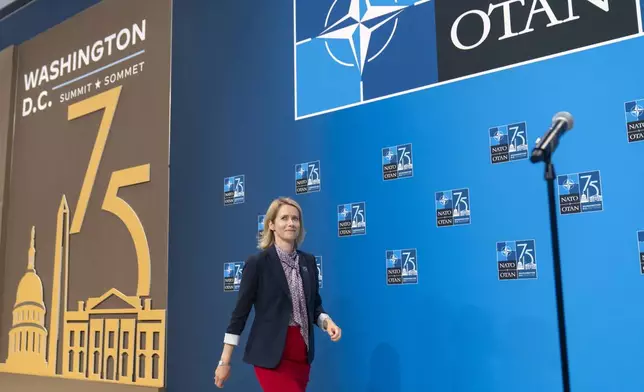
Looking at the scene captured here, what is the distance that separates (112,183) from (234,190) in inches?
51.1

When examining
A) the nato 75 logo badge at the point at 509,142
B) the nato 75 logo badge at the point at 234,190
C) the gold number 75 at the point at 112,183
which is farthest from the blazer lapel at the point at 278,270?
the gold number 75 at the point at 112,183

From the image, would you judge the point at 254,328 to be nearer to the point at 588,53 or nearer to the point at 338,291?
the point at 338,291

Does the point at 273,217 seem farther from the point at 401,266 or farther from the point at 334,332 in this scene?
the point at 401,266

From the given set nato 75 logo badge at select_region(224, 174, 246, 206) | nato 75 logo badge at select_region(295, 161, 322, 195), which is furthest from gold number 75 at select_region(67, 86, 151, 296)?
nato 75 logo badge at select_region(295, 161, 322, 195)

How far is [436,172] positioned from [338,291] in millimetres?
871

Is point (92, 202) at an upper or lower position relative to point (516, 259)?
upper

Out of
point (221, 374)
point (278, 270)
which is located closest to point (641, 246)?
point (278, 270)

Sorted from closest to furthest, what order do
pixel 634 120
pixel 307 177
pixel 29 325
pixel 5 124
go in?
pixel 634 120 < pixel 307 177 < pixel 29 325 < pixel 5 124

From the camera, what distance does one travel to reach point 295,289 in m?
2.67

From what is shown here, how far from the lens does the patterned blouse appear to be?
2.63 metres

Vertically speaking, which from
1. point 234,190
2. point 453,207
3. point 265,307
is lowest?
point 265,307

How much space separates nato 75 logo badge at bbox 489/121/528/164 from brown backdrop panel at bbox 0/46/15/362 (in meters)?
4.71

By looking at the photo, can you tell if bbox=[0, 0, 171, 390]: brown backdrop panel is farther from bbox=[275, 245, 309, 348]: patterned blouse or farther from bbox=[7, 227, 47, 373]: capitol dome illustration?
bbox=[275, 245, 309, 348]: patterned blouse

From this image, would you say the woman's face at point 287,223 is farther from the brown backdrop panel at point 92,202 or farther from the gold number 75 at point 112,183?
the gold number 75 at point 112,183
